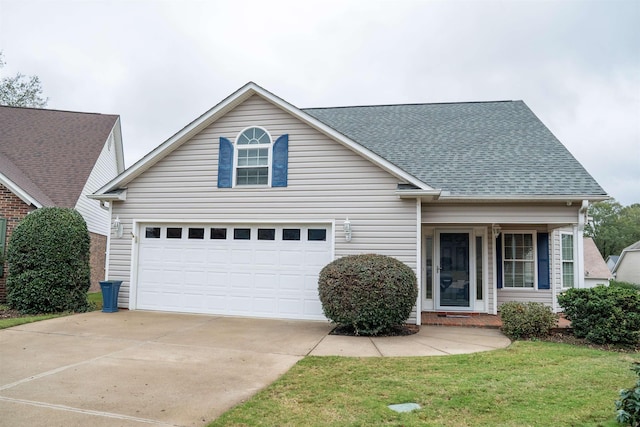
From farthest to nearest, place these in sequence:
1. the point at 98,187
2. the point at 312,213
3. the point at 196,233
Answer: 1. the point at 98,187
2. the point at 196,233
3. the point at 312,213

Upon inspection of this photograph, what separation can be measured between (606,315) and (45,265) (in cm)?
1178

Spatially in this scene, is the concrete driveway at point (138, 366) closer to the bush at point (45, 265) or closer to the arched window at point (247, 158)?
the bush at point (45, 265)

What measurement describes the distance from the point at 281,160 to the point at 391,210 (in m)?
2.85

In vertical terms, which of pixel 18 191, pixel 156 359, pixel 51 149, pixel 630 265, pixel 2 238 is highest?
pixel 51 149

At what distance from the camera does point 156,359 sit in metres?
6.25

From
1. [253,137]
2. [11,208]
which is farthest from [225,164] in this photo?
[11,208]

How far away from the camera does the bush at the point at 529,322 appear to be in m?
8.27

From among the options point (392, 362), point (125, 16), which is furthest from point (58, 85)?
point (392, 362)

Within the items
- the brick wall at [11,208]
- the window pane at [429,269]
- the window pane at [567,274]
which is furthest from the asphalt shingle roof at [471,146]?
the brick wall at [11,208]

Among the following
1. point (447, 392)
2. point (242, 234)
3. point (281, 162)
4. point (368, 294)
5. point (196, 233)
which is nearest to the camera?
point (447, 392)

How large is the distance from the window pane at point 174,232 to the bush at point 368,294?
14.7 ft

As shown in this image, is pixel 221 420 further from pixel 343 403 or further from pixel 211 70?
pixel 211 70

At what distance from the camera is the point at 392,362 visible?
6.20 metres

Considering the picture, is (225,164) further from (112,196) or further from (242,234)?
(112,196)
